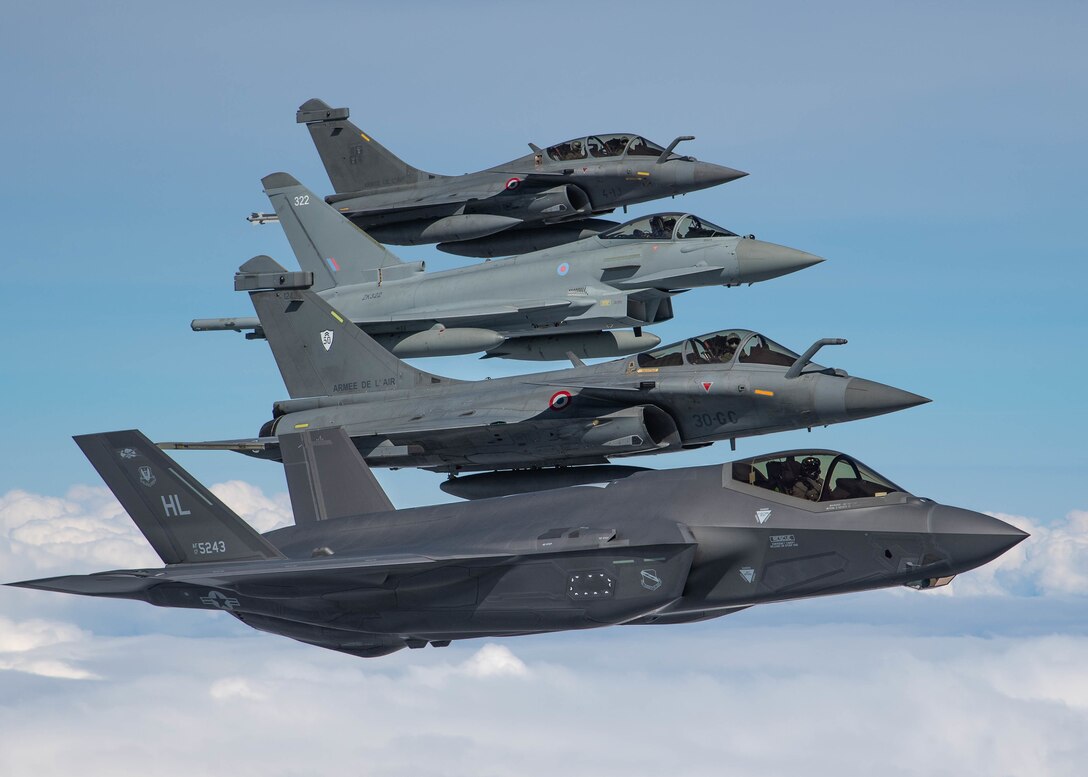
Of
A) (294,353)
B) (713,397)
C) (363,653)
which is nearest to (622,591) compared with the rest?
(363,653)

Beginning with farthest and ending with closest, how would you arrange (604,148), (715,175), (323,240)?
(323,240) < (604,148) < (715,175)

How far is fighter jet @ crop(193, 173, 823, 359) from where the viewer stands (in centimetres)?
3356

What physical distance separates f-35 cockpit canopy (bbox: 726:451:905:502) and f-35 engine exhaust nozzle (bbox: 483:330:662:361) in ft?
42.4

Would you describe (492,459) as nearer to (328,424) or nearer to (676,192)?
(328,424)

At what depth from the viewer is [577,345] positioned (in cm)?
3528

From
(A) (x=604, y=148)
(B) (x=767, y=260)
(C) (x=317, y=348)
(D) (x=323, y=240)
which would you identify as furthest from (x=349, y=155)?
(B) (x=767, y=260)

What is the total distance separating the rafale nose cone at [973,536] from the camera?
785 inches

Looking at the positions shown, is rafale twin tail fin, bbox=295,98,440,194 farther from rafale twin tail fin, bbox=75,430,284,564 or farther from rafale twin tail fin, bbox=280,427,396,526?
rafale twin tail fin, bbox=75,430,284,564

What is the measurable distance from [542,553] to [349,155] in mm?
23829

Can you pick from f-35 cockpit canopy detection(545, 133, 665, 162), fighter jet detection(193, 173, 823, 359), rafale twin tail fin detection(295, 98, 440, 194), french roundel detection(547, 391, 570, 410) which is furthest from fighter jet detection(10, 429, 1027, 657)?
rafale twin tail fin detection(295, 98, 440, 194)

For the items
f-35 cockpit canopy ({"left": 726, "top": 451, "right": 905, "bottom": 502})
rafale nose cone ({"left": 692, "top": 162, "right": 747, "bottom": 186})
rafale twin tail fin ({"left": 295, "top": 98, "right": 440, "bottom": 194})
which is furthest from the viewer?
rafale twin tail fin ({"left": 295, "top": 98, "right": 440, "bottom": 194})

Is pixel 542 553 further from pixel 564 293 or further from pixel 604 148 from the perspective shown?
pixel 604 148

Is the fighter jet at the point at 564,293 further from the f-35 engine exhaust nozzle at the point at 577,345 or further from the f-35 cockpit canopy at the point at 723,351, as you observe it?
the f-35 cockpit canopy at the point at 723,351

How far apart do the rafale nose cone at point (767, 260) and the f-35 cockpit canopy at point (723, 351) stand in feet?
12.4
